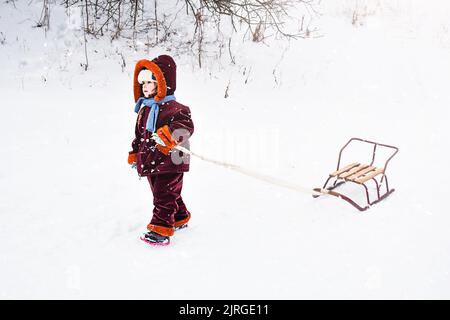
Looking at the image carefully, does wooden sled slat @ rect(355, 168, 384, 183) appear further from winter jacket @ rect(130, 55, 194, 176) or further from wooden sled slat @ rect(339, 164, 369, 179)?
winter jacket @ rect(130, 55, 194, 176)

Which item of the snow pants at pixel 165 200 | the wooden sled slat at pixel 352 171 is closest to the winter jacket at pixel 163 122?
the snow pants at pixel 165 200

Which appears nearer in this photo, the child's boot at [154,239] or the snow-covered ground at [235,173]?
the snow-covered ground at [235,173]

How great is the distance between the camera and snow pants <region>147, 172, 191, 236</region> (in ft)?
12.9

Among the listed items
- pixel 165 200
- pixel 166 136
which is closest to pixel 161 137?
Result: pixel 166 136

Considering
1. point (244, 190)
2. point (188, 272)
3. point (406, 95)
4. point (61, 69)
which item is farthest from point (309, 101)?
point (188, 272)

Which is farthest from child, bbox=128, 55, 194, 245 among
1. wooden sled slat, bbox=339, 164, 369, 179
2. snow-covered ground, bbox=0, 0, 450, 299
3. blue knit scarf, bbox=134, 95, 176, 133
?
wooden sled slat, bbox=339, 164, 369, 179

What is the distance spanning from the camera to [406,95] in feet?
27.0

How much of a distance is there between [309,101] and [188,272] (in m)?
4.85

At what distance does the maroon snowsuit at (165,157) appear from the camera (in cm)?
373

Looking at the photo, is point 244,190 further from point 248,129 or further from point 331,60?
point 331,60

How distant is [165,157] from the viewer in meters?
3.82

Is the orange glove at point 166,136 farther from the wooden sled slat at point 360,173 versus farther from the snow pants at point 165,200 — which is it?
the wooden sled slat at point 360,173
